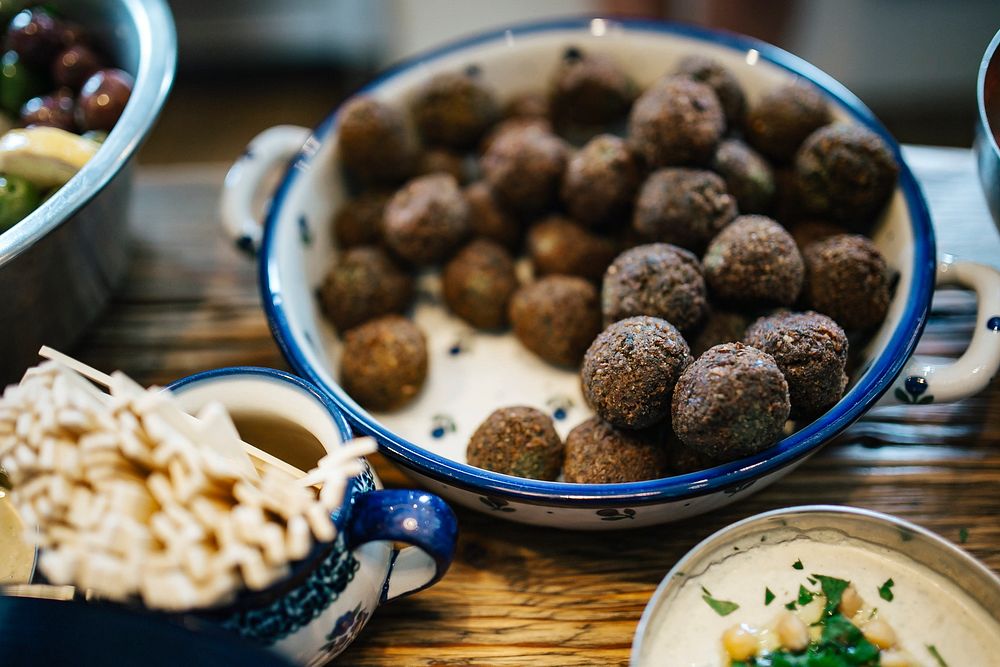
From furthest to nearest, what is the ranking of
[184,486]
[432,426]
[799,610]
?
[432,426]
[799,610]
[184,486]

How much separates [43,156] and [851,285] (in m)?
1.02

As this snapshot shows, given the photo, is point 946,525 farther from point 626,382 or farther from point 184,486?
point 184,486

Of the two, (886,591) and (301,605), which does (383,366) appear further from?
(886,591)

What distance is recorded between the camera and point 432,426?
3.59ft

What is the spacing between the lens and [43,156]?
104 centimetres

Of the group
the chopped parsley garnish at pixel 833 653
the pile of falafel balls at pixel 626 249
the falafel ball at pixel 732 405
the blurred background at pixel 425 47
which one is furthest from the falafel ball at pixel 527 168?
the blurred background at pixel 425 47

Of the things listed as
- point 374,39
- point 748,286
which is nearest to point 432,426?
point 748,286

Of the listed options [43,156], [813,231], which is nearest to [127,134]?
[43,156]

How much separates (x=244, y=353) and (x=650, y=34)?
0.80 m

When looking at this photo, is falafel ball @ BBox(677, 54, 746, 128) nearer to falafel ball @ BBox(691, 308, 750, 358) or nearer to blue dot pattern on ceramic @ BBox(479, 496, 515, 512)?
falafel ball @ BBox(691, 308, 750, 358)

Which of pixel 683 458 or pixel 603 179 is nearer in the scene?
pixel 683 458

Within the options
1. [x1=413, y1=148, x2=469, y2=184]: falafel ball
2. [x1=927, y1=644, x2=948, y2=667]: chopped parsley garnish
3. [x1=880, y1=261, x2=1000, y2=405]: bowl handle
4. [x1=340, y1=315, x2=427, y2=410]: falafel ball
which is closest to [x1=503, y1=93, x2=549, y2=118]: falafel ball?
[x1=413, y1=148, x2=469, y2=184]: falafel ball

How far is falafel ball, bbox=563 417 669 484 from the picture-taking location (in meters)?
0.89

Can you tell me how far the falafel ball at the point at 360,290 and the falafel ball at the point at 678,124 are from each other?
1.32 ft
